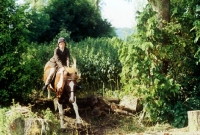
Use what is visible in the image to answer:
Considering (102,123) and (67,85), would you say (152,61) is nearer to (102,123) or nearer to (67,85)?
(102,123)

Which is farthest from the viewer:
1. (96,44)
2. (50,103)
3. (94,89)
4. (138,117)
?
(96,44)

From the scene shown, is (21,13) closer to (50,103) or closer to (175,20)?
(50,103)

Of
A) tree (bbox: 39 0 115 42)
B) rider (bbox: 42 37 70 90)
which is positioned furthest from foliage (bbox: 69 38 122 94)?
tree (bbox: 39 0 115 42)

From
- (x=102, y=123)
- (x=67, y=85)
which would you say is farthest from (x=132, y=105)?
(x=67, y=85)

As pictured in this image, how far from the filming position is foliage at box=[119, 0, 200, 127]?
387 inches

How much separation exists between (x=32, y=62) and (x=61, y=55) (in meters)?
2.51

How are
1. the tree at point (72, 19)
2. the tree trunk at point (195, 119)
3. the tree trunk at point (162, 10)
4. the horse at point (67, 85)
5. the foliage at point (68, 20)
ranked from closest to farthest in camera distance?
the tree trunk at point (195, 119) < the horse at point (67, 85) < the tree trunk at point (162, 10) < the foliage at point (68, 20) < the tree at point (72, 19)

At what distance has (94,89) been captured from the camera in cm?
1488

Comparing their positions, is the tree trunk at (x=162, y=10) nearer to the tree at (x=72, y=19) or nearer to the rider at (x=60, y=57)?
the rider at (x=60, y=57)

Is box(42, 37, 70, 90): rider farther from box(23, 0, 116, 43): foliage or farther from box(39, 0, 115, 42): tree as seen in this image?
box(39, 0, 115, 42): tree

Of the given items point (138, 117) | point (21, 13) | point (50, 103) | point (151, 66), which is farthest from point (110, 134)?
point (21, 13)

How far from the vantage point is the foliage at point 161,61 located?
9.82 meters

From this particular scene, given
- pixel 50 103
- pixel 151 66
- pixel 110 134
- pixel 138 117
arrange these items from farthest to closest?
pixel 50 103, pixel 138 117, pixel 151 66, pixel 110 134

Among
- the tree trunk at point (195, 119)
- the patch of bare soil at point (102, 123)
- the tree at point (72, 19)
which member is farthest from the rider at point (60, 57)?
the tree at point (72, 19)
